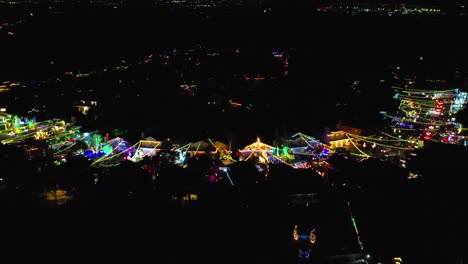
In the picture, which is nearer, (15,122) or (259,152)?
(259,152)

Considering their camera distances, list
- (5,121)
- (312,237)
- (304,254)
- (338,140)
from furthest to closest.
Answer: (5,121) < (338,140) < (312,237) < (304,254)

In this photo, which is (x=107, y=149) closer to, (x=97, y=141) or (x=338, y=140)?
(x=97, y=141)

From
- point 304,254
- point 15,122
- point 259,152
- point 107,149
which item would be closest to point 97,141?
point 107,149

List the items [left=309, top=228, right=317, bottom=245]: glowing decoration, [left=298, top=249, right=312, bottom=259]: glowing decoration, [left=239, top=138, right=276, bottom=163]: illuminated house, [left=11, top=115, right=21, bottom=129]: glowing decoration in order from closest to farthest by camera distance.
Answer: [left=298, top=249, right=312, bottom=259]: glowing decoration, [left=309, top=228, right=317, bottom=245]: glowing decoration, [left=239, top=138, right=276, bottom=163]: illuminated house, [left=11, top=115, right=21, bottom=129]: glowing decoration

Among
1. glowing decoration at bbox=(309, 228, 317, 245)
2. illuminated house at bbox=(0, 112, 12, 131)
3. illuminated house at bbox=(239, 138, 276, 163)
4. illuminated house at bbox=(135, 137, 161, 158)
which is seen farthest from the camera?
illuminated house at bbox=(0, 112, 12, 131)

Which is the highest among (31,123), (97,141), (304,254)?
(31,123)

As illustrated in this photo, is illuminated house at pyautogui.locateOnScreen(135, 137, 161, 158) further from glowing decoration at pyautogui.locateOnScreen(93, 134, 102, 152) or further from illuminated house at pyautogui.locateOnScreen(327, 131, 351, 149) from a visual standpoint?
illuminated house at pyautogui.locateOnScreen(327, 131, 351, 149)

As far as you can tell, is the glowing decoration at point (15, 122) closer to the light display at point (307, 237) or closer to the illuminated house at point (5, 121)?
the illuminated house at point (5, 121)

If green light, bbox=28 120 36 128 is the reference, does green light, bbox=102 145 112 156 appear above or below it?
below

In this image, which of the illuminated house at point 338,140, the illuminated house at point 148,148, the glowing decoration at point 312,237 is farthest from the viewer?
the illuminated house at point 338,140

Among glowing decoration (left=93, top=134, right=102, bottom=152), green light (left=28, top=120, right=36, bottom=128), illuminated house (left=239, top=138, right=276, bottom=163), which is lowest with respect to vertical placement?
illuminated house (left=239, top=138, right=276, bottom=163)

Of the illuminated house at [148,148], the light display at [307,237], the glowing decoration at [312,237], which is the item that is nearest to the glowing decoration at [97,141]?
the illuminated house at [148,148]

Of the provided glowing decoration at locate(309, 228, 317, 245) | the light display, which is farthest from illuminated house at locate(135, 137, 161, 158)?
glowing decoration at locate(309, 228, 317, 245)
